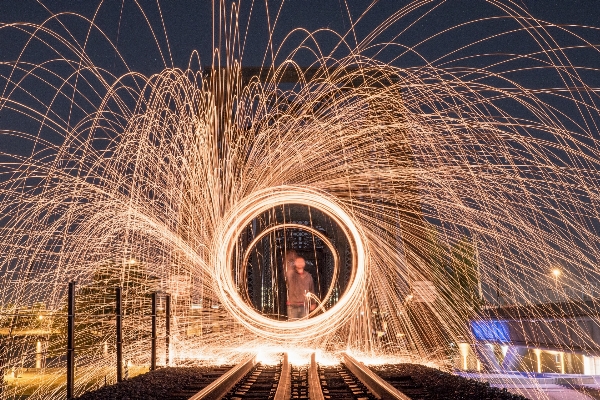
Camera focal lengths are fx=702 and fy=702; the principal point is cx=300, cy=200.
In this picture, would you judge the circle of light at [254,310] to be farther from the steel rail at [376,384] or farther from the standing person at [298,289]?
the steel rail at [376,384]

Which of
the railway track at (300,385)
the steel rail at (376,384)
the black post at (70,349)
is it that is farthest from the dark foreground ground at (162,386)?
the steel rail at (376,384)

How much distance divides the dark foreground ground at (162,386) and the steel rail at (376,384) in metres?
2.06

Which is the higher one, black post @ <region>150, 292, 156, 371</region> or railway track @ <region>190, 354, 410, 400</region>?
black post @ <region>150, 292, 156, 371</region>

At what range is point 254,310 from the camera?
14.2m

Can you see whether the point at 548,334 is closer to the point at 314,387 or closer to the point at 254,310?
the point at 254,310

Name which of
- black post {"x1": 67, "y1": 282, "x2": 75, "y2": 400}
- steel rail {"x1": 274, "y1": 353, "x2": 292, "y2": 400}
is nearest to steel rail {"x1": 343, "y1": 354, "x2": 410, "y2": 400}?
steel rail {"x1": 274, "y1": 353, "x2": 292, "y2": 400}

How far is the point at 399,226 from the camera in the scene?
14.1 meters

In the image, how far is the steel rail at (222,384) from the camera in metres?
7.80

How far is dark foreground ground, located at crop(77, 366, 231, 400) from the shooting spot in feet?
25.7

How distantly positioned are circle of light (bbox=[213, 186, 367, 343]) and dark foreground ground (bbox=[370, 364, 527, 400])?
2.78m

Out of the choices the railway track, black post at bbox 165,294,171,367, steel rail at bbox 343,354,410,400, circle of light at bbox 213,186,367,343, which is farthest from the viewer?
circle of light at bbox 213,186,367,343

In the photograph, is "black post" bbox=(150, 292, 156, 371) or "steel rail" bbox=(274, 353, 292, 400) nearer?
"steel rail" bbox=(274, 353, 292, 400)

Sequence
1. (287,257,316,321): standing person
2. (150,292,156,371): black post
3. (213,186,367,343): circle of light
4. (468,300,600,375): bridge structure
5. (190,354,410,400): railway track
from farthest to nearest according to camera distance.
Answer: (468,300,600,375): bridge structure
(287,257,316,321): standing person
(213,186,367,343): circle of light
(150,292,156,371): black post
(190,354,410,400): railway track

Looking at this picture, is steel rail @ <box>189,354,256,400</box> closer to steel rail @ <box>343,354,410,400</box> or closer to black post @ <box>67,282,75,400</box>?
black post @ <box>67,282,75,400</box>
